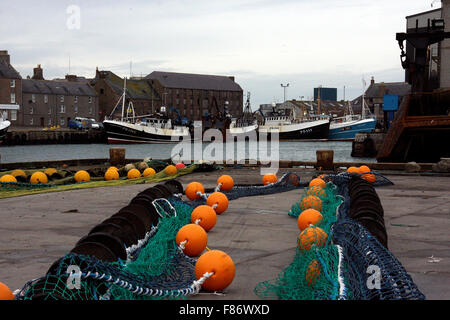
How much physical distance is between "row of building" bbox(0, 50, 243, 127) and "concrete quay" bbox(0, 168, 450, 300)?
74147 millimetres

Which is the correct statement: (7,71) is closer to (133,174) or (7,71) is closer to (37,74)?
(37,74)

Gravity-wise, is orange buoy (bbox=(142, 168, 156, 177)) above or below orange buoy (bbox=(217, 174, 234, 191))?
below

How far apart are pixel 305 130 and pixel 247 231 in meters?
91.6

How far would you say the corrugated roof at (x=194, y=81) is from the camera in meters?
127

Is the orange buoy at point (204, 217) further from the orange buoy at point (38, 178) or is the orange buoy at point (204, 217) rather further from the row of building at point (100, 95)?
the row of building at point (100, 95)

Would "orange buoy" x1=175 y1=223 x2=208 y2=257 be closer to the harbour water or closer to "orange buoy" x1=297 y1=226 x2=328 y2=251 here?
"orange buoy" x1=297 y1=226 x2=328 y2=251

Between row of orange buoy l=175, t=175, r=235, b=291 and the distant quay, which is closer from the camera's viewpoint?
row of orange buoy l=175, t=175, r=235, b=291

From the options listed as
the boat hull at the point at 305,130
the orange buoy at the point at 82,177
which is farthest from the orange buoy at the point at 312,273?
the boat hull at the point at 305,130

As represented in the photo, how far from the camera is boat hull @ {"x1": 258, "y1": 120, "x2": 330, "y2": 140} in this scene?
98356mm

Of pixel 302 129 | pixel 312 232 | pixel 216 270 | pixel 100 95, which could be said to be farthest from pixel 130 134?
pixel 216 270

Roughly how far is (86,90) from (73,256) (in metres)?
108

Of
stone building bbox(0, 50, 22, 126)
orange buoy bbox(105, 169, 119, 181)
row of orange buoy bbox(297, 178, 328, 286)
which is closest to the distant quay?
stone building bbox(0, 50, 22, 126)
